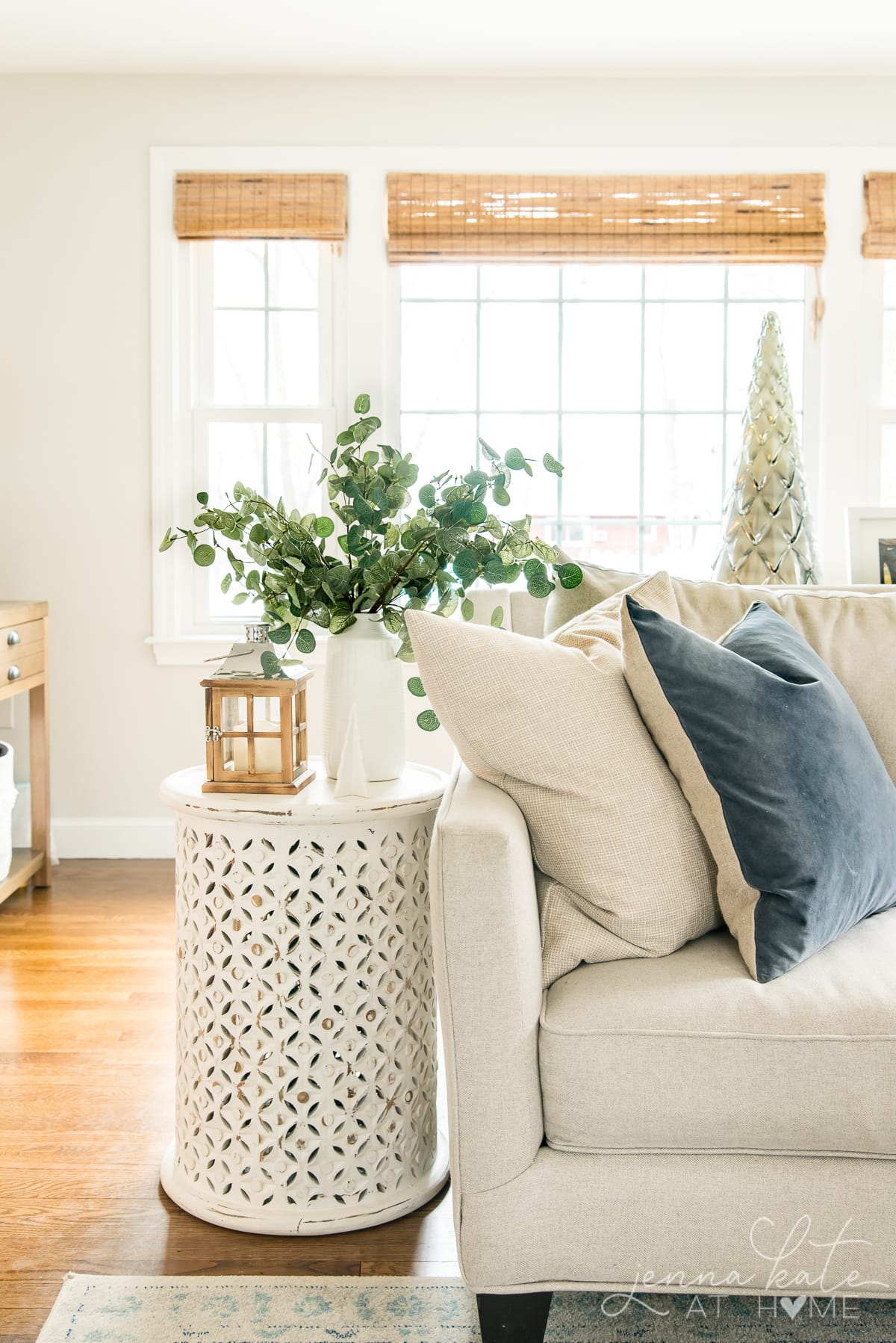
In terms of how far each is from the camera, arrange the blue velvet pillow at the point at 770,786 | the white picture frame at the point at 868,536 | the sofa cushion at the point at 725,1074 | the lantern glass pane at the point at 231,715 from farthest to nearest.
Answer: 1. the white picture frame at the point at 868,536
2. the lantern glass pane at the point at 231,715
3. the blue velvet pillow at the point at 770,786
4. the sofa cushion at the point at 725,1074

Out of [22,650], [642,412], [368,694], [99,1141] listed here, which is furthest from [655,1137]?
[642,412]

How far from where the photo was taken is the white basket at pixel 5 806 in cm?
308

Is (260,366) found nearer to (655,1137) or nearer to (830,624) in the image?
(830,624)

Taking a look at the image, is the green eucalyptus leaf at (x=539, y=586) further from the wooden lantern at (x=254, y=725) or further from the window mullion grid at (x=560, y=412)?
the window mullion grid at (x=560, y=412)

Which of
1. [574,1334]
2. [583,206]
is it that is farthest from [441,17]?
[574,1334]

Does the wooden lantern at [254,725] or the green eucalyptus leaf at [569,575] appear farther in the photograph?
the green eucalyptus leaf at [569,575]

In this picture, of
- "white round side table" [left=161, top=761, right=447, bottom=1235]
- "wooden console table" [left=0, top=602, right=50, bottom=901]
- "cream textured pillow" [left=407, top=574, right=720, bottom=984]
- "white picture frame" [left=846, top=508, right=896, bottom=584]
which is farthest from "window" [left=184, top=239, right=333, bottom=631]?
"cream textured pillow" [left=407, top=574, right=720, bottom=984]

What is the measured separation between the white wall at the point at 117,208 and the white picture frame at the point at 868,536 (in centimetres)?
142

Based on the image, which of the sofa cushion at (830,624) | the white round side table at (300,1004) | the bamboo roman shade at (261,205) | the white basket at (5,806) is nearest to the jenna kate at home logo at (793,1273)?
the white round side table at (300,1004)

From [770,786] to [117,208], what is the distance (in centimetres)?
320

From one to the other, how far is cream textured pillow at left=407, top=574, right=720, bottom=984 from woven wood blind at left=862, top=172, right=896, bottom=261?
288cm

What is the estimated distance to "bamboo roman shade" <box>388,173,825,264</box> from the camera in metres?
3.58

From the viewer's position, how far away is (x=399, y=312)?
371 centimetres

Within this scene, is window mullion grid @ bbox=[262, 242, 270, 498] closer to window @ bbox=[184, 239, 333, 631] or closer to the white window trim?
window @ bbox=[184, 239, 333, 631]
